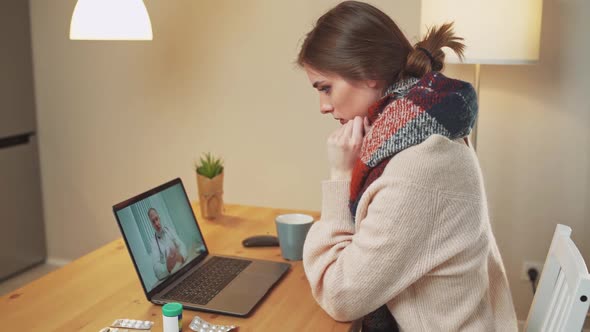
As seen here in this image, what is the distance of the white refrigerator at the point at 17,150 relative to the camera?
10.0 ft

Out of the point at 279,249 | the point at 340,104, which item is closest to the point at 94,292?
the point at 279,249

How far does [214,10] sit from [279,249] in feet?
4.93

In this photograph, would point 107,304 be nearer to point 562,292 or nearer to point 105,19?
point 562,292

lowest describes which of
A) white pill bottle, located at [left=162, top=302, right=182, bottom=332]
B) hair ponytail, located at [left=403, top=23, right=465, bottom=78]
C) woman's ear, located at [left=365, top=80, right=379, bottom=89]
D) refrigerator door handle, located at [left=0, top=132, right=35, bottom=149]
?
white pill bottle, located at [left=162, top=302, right=182, bottom=332]

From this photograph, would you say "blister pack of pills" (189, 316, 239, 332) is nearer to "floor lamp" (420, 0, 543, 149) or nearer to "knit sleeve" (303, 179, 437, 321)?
"knit sleeve" (303, 179, 437, 321)

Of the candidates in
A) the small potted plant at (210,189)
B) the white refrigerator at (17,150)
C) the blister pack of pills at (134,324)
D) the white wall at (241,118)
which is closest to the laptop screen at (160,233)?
the blister pack of pills at (134,324)

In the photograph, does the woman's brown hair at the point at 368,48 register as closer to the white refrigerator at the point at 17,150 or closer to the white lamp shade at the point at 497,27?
the white lamp shade at the point at 497,27

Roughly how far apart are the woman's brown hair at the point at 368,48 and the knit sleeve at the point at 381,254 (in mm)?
283

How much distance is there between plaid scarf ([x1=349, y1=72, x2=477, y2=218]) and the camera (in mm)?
1115

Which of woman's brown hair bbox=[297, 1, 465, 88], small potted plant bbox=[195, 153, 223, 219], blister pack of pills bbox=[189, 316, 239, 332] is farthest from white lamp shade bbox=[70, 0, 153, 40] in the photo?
blister pack of pills bbox=[189, 316, 239, 332]

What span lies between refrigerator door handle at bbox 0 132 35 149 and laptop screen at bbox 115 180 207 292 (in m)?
1.98

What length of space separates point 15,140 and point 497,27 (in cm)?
246

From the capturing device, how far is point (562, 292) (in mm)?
1259

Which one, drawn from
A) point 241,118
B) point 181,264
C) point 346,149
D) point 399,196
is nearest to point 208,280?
point 181,264
